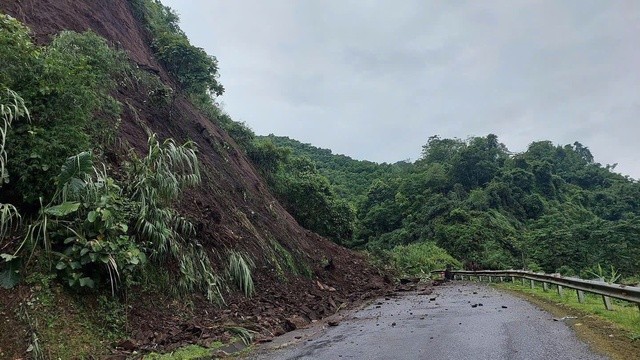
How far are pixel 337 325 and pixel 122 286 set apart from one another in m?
4.83

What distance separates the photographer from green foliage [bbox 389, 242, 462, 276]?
3633 cm

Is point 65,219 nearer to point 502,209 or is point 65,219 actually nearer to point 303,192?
point 303,192

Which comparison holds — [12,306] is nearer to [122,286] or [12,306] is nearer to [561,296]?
[122,286]

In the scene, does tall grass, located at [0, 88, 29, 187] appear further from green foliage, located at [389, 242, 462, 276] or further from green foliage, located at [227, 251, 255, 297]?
green foliage, located at [389, 242, 462, 276]

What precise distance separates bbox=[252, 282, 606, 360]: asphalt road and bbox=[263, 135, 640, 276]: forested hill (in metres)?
22.5

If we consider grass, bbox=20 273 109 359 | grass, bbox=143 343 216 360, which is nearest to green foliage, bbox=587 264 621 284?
grass, bbox=143 343 216 360

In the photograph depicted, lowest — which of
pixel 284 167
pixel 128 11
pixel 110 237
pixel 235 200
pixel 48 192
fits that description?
pixel 110 237

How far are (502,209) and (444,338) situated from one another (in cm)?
5287

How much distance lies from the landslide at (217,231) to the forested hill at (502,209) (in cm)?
1606

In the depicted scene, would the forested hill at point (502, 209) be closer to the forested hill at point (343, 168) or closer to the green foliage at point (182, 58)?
the forested hill at point (343, 168)

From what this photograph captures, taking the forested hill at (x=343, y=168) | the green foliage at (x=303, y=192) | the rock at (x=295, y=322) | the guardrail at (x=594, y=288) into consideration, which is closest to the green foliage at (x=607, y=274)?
the guardrail at (x=594, y=288)

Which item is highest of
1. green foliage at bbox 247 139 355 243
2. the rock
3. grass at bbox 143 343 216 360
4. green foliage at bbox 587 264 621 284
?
green foliage at bbox 247 139 355 243

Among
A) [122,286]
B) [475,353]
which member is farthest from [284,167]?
[475,353]

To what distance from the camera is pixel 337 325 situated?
10.9 m
